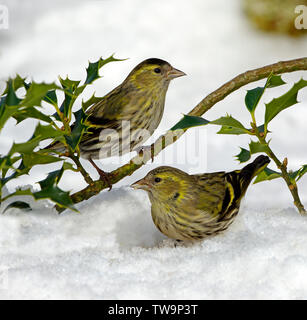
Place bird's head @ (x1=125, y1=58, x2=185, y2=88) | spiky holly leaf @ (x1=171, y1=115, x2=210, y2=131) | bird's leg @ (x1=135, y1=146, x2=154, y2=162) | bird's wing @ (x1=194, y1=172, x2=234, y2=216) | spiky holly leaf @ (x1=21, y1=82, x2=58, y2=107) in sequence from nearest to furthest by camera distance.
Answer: spiky holly leaf @ (x1=21, y1=82, x2=58, y2=107), spiky holly leaf @ (x1=171, y1=115, x2=210, y2=131), bird's wing @ (x1=194, y1=172, x2=234, y2=216), bird's leg @ (x1=135, y1=146, x2=154, y2=162), bird's head @ (x1=125, y1=58, x2=185, y2=88)

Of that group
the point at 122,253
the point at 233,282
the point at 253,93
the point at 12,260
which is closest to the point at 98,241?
the point at 122,253

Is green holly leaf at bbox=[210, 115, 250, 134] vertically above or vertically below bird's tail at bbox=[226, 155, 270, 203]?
above

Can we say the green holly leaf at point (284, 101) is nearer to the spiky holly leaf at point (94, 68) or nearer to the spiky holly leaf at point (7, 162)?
the spiky holly leaf at point (94, 68)

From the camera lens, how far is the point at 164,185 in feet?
3.65

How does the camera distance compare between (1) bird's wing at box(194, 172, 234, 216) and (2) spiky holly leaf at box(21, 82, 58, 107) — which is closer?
(2) spiky holly leaf at box(21, 82, 58, 107)

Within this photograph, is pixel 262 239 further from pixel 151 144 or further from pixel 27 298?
pixel 27 298

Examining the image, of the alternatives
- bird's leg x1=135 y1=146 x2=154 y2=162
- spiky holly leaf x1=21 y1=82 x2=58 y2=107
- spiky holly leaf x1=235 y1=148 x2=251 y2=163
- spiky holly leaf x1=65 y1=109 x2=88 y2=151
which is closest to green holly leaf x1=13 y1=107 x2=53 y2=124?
spiky holly leaf x1=65 y1=109 x2=88 y2=151

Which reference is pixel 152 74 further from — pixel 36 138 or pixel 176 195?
pixel 36 138

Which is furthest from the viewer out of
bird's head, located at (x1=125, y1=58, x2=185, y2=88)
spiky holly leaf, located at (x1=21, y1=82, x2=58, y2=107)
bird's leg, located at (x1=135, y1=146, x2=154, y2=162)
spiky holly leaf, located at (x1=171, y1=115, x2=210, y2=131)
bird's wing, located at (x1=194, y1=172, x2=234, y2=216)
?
bird's head, located at (x1=125, y1=58, x2=185, y2=88)

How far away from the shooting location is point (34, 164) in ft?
3.36

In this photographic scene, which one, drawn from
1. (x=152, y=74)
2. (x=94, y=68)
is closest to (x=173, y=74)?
(x=152, y=74)

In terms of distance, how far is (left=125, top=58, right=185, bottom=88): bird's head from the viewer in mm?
1351

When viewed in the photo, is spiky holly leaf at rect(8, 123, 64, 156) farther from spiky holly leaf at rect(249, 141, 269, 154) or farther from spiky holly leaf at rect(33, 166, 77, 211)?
spiky holly leaf at rect(249, 141, 269, 154)

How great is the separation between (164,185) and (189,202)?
6 cm
